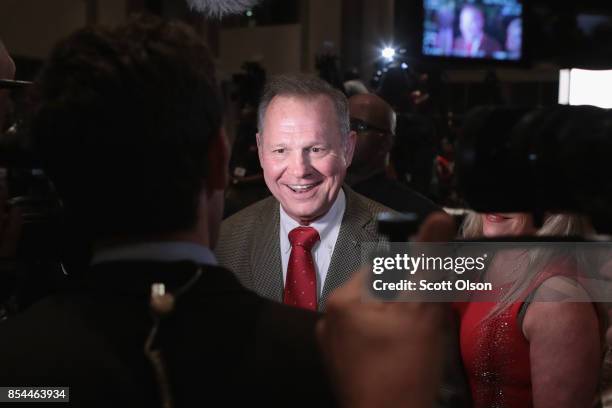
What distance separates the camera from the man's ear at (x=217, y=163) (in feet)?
2.82

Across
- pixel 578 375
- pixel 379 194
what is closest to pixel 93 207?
pixel 578 375

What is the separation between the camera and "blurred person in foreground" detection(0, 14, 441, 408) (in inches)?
30.8

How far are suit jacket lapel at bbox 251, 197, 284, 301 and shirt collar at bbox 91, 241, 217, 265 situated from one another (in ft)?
3.15

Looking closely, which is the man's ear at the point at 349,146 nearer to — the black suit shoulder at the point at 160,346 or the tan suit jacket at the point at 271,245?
the tan suit jacket at the point at 271,245

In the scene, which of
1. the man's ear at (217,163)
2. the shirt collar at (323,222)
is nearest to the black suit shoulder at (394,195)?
the shirt collar at (323,222)

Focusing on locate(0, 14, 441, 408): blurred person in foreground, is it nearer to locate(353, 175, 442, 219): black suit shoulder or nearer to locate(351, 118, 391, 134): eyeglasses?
locate(353, 175, 442, 219): black suit shoulder

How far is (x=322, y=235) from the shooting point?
6.15 ft

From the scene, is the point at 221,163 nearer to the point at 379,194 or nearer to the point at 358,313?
the point at 358,313

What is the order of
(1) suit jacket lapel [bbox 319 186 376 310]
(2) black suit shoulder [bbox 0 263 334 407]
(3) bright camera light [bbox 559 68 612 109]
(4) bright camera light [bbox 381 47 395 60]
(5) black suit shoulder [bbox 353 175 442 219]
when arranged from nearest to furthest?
(2) black suit shoulder [bbox 0 263 334 407]
(3) bright camera light [bbox 559 68 612 109]
(1) suit jacket lapel [bbox 319 186 376 310]
(5) black suit shoulder [bbox 353 175 442 219]
(4) bright camera light [bbox 381 47 395 60]

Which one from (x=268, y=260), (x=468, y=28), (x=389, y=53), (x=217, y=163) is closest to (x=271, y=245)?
(x=268, y=260)

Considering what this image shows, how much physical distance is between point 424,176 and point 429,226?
302cm

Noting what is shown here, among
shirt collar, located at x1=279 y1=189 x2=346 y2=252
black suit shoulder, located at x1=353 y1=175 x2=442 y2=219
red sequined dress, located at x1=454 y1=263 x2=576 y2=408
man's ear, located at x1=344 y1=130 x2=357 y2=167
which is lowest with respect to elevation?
red sequined dress, located at x1=454 y1=263 x2=576 y2=408

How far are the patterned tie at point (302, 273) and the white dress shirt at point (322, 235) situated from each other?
0.06 feet

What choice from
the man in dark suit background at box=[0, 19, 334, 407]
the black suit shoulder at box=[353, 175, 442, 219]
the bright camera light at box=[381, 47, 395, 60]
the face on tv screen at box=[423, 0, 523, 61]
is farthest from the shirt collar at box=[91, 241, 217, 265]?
the bright camera light at box=[381, 47, 395, 60]
